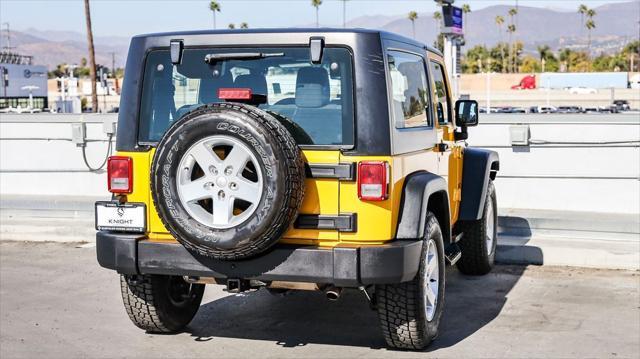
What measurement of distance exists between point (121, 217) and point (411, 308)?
1965 mm

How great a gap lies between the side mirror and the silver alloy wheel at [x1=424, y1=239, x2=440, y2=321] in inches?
71.4

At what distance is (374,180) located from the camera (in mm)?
5391

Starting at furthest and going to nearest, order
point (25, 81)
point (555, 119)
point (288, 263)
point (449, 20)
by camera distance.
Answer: point (25, 81) < point (449, 20) < point (555, 119) < point (288, 263)

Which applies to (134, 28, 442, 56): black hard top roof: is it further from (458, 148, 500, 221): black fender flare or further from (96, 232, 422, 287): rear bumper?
(458, 148, 500, 221): black fender flare

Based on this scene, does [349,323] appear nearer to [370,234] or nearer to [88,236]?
[370,234]

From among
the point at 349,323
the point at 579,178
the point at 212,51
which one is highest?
the point at 212,51

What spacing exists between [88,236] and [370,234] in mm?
6087

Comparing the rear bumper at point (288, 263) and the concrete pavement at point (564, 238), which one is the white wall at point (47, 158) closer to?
the concrete pavement at point (564, 238)

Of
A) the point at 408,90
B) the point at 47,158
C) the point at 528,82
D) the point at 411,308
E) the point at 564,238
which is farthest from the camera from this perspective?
the point at 528,82

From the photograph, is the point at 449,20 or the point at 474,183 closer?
the point at 474,183

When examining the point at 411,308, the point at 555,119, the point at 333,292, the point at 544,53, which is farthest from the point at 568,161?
the point at 544,53

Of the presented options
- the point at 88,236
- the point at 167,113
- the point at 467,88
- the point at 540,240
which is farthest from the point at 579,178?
the point at 467,88

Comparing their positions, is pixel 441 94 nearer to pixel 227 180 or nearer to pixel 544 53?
pixel 227 180

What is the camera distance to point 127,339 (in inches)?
252
